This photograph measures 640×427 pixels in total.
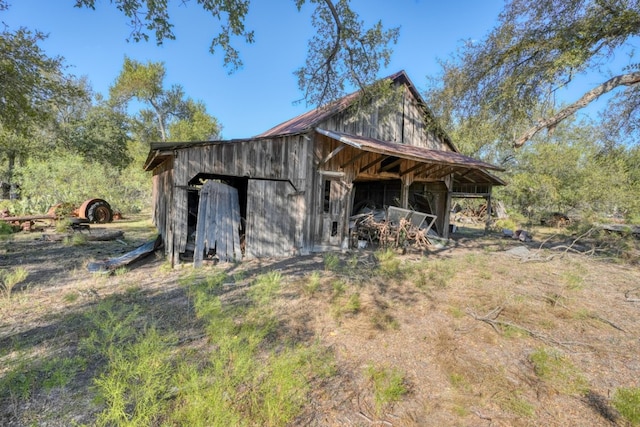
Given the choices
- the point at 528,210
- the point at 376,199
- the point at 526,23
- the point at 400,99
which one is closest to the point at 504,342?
the point at 526,23

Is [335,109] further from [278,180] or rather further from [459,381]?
[459,381]

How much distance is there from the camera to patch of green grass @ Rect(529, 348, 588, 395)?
2863mm

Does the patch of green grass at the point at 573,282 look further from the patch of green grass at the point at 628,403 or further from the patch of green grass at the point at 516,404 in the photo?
the patch of green grass at the point at 516,404

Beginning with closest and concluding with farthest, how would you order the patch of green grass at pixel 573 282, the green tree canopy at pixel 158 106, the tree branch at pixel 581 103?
the patch of green grass at pixel 573 282
the tree branch at pixel 581 103
the green tree canopy at pixel 158 106

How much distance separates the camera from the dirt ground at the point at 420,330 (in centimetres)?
253

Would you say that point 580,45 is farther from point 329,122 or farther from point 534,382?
point 534,382

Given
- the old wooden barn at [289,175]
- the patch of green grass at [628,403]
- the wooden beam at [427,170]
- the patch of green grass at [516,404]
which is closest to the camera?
the patch of green grass at [628,403]

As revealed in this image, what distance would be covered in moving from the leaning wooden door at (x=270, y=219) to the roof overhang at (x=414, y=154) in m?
2.09

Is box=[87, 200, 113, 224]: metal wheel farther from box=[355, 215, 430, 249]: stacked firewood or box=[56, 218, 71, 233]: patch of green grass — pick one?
box=[355, 215, 430, 249]: stacked firewood

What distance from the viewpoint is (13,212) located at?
14172 millimetres

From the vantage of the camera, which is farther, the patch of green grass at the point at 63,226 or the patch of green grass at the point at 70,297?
the patch of green grass at the point at 63,226

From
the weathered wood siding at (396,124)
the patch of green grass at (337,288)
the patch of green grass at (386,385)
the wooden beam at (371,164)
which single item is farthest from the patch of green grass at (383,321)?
the weathered wood siding at (396,124)

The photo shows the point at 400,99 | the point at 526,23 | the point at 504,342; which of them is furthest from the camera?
the point at 400,99

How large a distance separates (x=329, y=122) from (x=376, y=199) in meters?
5.90
